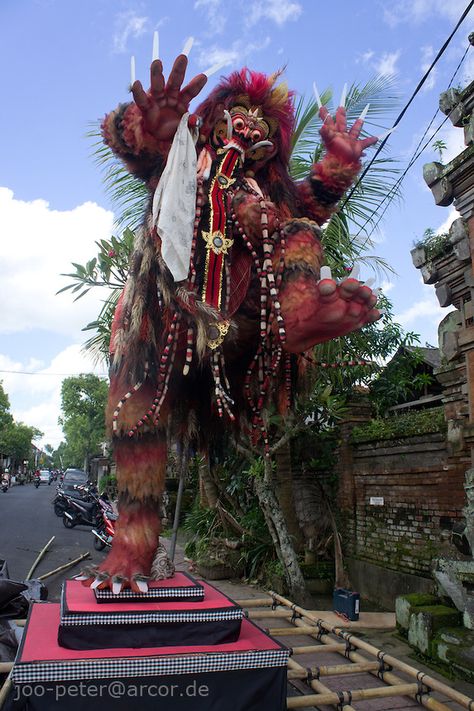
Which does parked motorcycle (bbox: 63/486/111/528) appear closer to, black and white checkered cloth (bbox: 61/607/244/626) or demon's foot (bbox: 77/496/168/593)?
demon's foot (bbox: 77/496/168/593)

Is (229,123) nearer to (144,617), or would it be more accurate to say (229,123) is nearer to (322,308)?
(322,308)

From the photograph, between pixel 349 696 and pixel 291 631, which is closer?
pixel 349 696

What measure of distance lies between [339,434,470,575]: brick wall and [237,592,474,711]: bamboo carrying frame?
211 centimetres

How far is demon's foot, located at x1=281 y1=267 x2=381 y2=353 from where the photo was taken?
76.6 inches

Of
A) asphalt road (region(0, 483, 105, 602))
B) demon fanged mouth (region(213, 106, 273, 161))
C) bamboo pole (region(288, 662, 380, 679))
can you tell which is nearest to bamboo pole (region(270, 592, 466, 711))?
bamboo pole (region(288, 662, 380, 679))

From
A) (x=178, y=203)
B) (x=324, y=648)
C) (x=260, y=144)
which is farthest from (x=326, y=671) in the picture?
(x=260, y=144)

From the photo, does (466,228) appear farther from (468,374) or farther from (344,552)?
(344,552)

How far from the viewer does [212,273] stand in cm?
222

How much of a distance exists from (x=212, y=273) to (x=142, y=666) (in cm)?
145

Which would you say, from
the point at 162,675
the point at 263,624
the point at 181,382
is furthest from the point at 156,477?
the point at 263,624

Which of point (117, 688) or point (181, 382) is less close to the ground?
point (181, 382)

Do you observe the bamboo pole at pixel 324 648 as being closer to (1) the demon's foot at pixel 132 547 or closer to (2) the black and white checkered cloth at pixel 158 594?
(2) the black and white checkered cloth at pixel 158 594

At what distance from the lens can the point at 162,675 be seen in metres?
2.00

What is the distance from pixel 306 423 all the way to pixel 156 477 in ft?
18.0
